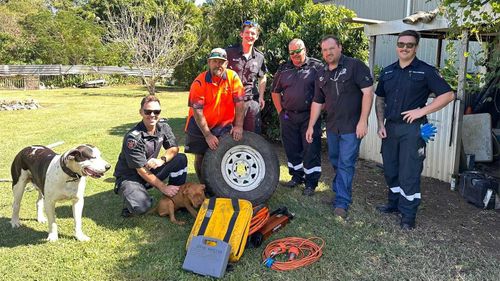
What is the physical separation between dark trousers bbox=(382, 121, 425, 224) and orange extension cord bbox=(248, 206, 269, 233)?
1470 millimetres

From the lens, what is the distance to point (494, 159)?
636cm

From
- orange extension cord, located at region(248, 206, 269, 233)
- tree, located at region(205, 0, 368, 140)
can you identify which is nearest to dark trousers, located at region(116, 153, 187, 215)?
orange extension cord, located at region(248, 206, 269, 233)

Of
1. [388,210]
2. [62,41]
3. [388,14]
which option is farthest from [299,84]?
[62,41]

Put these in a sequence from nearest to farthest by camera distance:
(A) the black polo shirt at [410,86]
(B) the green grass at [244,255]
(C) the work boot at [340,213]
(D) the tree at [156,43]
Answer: (B) the green grass at [244,255]
(A) the black polo shirt at [410,86]
(C) the work boot at [340,213]
(D) the tree at [156,43]

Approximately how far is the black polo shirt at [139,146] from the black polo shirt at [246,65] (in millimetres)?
1255

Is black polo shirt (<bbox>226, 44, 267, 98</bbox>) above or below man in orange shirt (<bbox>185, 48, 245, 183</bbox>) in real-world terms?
above

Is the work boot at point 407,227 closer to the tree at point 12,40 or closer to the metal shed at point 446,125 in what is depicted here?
the metal shed at point 446,125

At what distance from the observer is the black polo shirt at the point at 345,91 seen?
4.29 metres

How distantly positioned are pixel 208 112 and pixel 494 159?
4618mm

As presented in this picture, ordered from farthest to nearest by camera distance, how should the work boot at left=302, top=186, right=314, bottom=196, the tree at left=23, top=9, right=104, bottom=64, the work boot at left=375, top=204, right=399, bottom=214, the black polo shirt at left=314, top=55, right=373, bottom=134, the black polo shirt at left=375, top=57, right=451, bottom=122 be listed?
the tree at left=23, top=9, right=104, bottom=64
the work boot at left=302, top=186, right=314, bottom=196
the work boot at left=375, top=204, right=399, bottom=214
the black polo shirt at left=314, top=55, right=373, bottom=134
the black polo shirt at left=375, top=57, right=451, bottom=122

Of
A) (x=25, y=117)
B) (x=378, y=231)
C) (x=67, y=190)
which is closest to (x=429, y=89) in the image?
(x=378, y=231)

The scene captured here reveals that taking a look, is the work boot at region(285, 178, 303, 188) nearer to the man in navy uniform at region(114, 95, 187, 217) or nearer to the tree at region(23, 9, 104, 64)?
the man in navy uniform at region(114, 95, 187, 217)

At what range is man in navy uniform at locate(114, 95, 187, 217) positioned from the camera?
4.30m

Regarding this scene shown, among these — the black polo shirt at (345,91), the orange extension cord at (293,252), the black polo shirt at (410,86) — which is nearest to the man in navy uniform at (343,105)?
the black polo shirt at (345,91)
